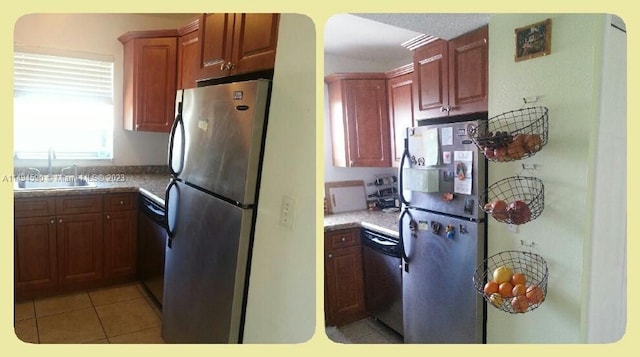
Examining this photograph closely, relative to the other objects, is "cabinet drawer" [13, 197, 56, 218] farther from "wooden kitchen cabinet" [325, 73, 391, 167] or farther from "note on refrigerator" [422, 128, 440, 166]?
"note on refrigerator" [422, 128, 440, 166]

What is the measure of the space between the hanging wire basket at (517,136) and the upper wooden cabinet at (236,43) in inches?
26.5

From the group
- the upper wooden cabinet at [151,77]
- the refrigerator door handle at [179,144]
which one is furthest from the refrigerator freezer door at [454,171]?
the upper wooden cabinet at [151,77]

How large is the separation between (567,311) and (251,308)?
0.90m

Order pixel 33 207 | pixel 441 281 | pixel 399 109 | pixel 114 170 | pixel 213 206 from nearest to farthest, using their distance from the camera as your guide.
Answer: pixel 213 206
pixel 441 281
pixel 399 109
pixel 33 207
pixel 114 170

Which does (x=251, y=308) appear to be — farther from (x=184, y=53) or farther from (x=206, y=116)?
(x=184, y=53)

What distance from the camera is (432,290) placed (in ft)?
5.12

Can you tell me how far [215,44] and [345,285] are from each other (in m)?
1.04

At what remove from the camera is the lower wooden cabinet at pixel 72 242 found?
7.12ft

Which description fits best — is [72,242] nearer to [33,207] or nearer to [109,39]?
[33,207]

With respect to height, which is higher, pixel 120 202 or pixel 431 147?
pixel 431 147

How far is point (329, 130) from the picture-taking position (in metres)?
1.47

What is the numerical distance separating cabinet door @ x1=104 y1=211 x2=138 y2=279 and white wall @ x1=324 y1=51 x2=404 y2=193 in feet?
4.78

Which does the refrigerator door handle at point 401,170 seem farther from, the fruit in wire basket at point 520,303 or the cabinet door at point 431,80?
the fruit in wire basket at point 520,303

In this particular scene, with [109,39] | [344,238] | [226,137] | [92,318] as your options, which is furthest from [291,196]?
[109,39]
